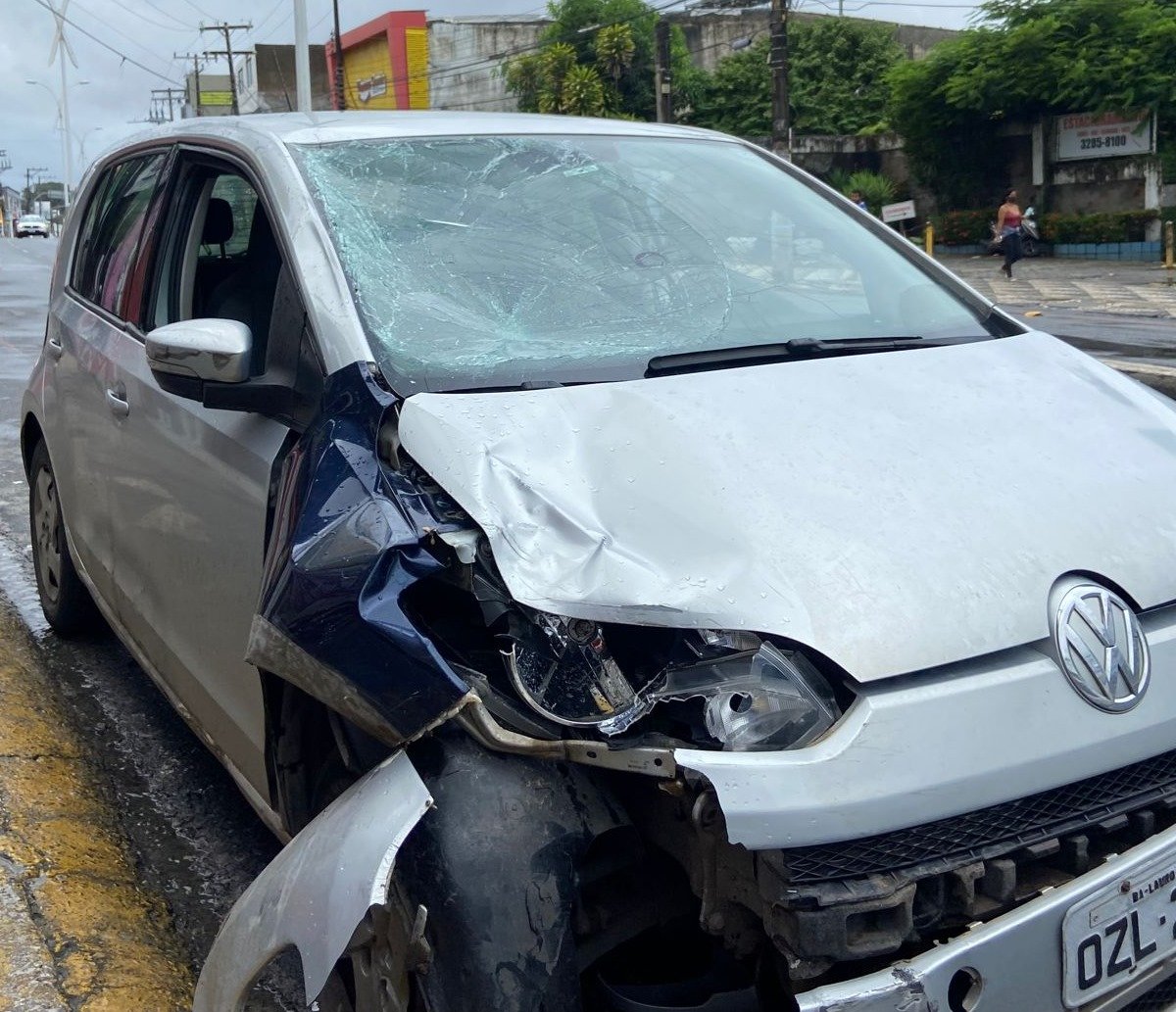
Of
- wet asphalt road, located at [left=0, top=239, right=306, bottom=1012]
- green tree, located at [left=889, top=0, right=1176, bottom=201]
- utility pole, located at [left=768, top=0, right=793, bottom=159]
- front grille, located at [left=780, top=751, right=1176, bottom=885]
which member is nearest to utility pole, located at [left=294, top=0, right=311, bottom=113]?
utility pole, located at [left=768, top=0, right=793, bottom=159]

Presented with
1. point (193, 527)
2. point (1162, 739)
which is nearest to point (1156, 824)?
point (1162, 739)

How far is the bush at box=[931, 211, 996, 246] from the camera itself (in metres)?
30.5

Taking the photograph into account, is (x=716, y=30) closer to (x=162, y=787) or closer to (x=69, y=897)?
(x=162, y=787)

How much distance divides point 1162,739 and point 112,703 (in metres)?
3.39

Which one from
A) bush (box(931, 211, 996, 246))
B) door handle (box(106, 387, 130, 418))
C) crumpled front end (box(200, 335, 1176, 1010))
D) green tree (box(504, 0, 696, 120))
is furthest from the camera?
green tree (box(504, 0, 696, 120))

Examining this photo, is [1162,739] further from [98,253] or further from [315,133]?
[98,253]

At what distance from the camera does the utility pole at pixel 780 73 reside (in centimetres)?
2305

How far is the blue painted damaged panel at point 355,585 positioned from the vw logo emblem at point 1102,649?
0.87 m

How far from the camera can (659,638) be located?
6.25ft

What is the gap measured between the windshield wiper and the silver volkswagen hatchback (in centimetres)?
1

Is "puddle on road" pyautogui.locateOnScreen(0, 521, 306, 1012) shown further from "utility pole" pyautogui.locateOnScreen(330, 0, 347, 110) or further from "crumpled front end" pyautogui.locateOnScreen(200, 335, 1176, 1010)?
"utility pole" pyautogui.locateOnScreen(330, 0, 347, 110)

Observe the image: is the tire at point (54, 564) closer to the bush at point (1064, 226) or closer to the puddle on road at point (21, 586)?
the puddle on road at point (21, 586)

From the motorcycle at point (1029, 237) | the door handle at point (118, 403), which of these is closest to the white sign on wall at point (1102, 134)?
the motorcycle at point (1029, 237)

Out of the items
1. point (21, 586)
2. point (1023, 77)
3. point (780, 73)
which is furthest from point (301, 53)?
point (21, 586)
